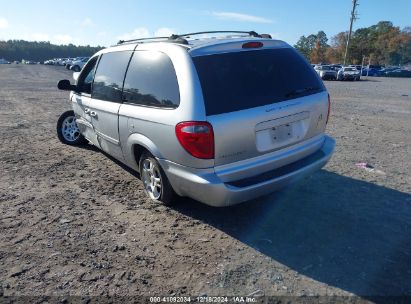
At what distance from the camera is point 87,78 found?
5.82 meters

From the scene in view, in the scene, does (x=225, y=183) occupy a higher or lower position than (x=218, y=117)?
lower

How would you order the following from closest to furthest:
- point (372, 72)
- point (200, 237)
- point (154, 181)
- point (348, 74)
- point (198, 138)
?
point (198, 138)
point (200, 237)
point (154, 181)
point (348, 74)
point (372, 72)

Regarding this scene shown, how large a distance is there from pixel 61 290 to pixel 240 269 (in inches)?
58.9

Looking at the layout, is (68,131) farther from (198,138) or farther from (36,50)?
(36,50)

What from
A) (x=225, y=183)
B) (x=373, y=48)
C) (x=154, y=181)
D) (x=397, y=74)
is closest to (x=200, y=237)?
(x=225, y=183)

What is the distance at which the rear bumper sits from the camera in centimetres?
346

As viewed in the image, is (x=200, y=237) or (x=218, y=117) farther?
(x=200, y=237)

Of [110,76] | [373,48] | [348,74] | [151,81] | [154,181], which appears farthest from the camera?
[373,48]

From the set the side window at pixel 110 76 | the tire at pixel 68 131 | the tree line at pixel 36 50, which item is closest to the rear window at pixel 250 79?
the side window at pixel 110 76

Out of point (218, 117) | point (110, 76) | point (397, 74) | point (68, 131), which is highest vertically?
point (110, 76)

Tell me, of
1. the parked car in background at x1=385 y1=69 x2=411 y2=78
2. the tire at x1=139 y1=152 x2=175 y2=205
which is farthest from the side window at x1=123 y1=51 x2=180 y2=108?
the parked car in background at x1=385 y1=69 x2=411 y2=78

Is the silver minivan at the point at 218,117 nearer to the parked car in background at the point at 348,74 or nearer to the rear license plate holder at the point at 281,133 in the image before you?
the rear license plate holder at the point at 281,133

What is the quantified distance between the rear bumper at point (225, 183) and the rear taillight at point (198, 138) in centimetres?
18

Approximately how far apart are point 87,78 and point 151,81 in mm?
2222
